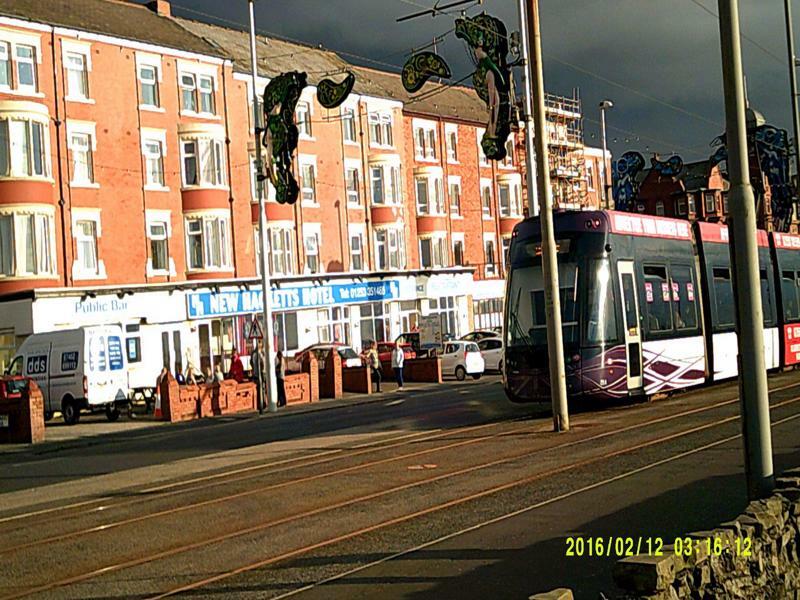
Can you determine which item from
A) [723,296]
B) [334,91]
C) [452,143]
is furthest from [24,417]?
[452,143]

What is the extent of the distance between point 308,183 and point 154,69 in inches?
415

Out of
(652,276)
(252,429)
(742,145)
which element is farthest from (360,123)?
(742,145)

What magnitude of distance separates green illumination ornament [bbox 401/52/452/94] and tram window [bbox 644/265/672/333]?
22.4 feet

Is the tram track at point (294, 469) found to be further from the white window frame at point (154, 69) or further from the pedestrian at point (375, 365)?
the white window frame at point (154, 69)

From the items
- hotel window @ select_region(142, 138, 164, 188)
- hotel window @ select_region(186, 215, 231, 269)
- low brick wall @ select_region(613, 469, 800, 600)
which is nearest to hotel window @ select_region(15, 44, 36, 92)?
hotel window @ select_region(142, 138, 164, 188)

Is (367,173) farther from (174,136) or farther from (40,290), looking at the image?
(40,290)

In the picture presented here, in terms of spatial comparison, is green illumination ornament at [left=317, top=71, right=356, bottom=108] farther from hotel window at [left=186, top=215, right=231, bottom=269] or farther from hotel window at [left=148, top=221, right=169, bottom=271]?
hotel window at [left=186, top=215, right=231, bottom=269]

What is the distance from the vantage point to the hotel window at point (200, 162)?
46.7m

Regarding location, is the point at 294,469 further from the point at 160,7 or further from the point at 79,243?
the point at 160,7

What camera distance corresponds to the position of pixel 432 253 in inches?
2440

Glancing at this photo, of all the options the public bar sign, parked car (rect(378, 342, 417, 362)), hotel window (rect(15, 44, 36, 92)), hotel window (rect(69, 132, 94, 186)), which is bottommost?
parked car (rect(378, 342, 417, 362))

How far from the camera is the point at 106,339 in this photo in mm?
34000

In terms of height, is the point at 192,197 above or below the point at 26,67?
below

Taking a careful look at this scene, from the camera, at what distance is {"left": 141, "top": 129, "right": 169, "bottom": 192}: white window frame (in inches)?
1761
